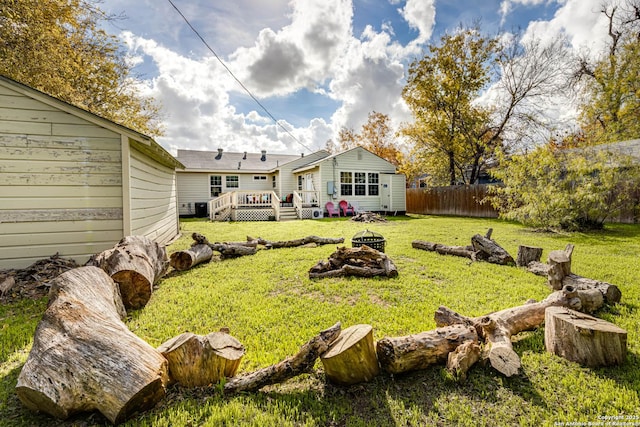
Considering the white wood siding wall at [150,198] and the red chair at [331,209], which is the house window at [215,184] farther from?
the white wood siding wall at [150,198]

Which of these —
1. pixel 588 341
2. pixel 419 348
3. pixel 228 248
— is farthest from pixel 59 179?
pixel 588 341

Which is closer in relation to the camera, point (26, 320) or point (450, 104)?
point (26, 320)

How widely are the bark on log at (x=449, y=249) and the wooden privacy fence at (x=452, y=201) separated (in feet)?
29.7

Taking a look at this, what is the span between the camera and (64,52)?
7.26 meters

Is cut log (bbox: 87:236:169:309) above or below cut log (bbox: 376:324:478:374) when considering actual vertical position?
above

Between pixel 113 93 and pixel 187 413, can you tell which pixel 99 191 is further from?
pixel 113 93

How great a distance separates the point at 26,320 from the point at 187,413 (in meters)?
2.57

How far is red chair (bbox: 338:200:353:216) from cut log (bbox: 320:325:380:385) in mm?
13407

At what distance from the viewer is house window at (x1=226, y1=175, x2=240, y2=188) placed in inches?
700

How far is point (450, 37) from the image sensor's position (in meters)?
15.7

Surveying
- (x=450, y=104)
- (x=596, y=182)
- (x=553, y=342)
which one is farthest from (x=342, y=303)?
(x=450, y=104)

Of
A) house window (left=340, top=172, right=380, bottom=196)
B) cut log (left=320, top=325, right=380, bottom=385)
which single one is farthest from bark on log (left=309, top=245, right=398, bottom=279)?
house window (left=340, top=172, right=380, bottom=196)

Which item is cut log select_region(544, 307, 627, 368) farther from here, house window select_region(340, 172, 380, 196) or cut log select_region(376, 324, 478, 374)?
house window select_region(340, 172, 380, 196)

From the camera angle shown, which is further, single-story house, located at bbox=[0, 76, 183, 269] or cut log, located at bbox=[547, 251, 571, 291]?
single-story house, located at bbox=[0, 76, 183, 269]
